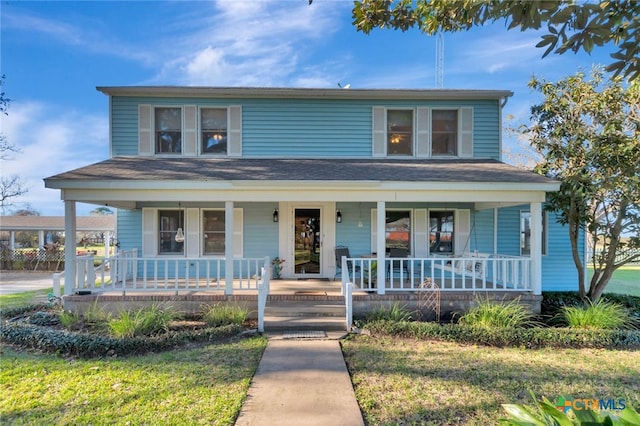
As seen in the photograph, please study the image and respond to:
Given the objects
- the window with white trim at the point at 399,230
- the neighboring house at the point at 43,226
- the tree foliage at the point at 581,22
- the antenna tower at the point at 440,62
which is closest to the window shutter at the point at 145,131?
the window with white trim at the point at 399,230

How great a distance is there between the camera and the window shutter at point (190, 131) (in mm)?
9422

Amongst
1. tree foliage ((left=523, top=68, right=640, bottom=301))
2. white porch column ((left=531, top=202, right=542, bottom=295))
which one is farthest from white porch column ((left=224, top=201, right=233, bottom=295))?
tree foliage ((left=523, top=68, right=640, bottom=301))

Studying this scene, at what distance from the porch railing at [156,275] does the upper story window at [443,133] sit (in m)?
6.14

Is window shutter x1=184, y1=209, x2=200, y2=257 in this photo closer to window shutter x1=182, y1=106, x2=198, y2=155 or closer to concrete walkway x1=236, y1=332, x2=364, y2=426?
window shutter x1=182, y1=106, x2=198, y2=155

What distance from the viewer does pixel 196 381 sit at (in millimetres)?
4098

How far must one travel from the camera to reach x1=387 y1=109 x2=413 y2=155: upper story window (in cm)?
972

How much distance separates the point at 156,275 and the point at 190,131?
450 cm

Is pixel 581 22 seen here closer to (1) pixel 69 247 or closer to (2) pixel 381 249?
(2) pixel 381 249

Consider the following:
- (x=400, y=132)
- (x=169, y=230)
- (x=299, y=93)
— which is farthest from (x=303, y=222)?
(x=400, y=132)

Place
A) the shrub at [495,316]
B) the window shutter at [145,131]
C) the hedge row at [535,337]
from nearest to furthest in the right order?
the hedge row at [535,337]
the shrub at [495,316]
the window shutter at [145,131]

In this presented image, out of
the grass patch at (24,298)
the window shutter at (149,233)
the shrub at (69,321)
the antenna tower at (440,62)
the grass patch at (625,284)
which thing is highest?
the antenna tower at (440,62)

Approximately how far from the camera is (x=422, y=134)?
962 centimetres

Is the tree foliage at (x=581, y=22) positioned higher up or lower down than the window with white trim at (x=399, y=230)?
higher up

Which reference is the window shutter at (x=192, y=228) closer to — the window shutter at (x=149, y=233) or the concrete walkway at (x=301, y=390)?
the window shutter at (x=149, y=233)
